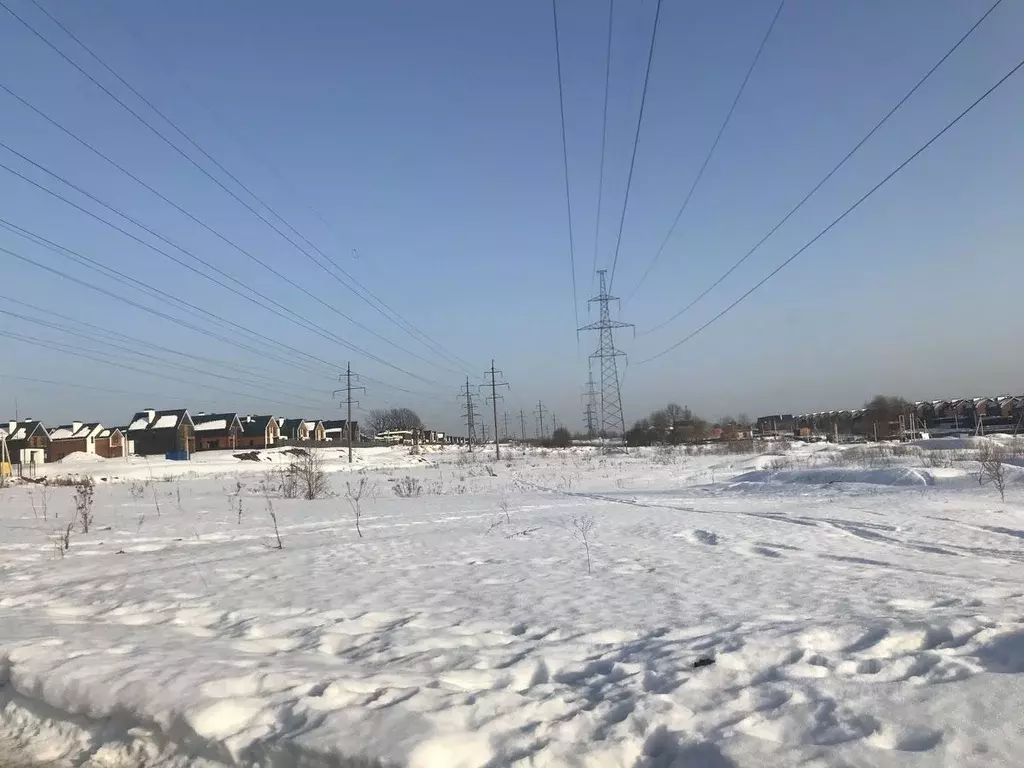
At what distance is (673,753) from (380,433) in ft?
538

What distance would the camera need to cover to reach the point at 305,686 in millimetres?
3852

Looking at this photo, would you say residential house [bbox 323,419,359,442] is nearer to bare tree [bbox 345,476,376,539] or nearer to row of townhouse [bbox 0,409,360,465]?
row of townhouse [bbox 0,409,360,465]

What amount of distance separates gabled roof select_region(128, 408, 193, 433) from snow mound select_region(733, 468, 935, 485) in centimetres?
7439

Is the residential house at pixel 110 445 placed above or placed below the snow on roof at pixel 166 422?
below

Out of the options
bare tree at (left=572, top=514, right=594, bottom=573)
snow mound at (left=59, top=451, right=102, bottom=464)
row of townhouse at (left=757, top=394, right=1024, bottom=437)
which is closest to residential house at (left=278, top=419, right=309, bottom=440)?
snow mound at (left=59, top=451, right=102, bottom=464)

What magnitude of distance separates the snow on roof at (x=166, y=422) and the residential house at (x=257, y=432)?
13138mm

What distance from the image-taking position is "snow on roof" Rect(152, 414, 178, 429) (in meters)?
80.5

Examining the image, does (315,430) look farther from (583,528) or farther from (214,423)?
(583,528)

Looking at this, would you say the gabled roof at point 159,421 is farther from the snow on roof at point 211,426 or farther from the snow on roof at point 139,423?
the snow on roof at point 211,426

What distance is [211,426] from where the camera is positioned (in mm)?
90062

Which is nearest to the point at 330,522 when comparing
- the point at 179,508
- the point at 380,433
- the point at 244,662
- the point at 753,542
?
the point at 179,508

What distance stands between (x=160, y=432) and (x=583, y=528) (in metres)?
81.7

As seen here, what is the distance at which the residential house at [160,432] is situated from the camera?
79312 millimetres

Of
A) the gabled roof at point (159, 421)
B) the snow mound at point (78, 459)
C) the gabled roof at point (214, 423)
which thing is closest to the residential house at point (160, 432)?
the gabled roof at point (159, 421)
